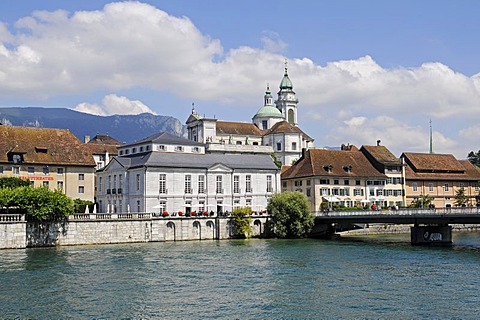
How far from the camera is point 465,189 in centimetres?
10575

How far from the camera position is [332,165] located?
93938 millimetres

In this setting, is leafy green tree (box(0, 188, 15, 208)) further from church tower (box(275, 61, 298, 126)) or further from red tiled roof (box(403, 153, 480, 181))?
church tower (box(275, 61, 298, 126))

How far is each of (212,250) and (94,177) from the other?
3351 centimetres

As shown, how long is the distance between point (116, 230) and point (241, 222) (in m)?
14.0

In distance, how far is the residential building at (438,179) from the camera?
10162cm

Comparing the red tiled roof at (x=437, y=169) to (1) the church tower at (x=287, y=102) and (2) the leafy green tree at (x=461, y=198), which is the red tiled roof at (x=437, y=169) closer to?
(2) the leafy green tree at (x=461, y=198)

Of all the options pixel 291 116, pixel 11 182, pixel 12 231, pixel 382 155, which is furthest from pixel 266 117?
pixel 12 231

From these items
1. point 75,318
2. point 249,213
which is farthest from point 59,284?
point 249,213

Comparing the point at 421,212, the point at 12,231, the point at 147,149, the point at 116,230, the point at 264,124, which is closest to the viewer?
the point at 12,231

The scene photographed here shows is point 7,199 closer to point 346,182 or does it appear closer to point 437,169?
point 346,182

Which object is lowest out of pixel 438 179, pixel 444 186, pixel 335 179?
pixel 444 186

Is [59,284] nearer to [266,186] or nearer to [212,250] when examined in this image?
[212,250]

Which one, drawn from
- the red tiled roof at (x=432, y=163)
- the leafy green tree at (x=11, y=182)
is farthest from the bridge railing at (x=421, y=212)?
the red tiled roof at (x=432, y=163)

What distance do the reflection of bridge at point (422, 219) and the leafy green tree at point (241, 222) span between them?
802 centimetres
